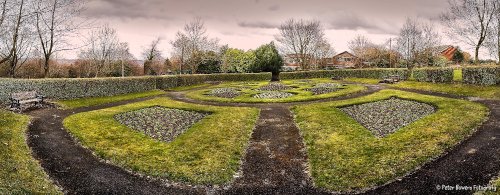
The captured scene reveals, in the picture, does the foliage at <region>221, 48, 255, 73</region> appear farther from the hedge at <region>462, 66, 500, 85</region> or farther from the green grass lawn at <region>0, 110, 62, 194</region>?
the green grass lawn at <region>0, 110, 62, 194</region>

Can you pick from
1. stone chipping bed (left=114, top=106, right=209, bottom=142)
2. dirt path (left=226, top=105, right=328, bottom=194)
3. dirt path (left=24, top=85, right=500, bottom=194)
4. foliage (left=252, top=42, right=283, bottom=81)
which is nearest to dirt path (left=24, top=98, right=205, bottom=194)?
dirt path (left=24, top=85, right=500, bottom=194)

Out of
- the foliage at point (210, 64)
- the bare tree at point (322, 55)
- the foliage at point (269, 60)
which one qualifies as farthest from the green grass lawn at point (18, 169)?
the bare tree at point (322, 55)

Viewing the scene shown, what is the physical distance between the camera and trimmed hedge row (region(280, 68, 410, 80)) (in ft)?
170

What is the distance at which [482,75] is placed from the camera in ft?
94.0

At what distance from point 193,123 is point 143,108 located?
7.40 meters

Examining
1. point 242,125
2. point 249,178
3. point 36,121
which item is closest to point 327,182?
point 249,178

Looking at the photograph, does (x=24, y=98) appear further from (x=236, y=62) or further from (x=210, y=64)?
(x=236, y=62)

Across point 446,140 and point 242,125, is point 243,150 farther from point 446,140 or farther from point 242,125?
point 446,140

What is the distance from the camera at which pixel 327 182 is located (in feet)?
36.3

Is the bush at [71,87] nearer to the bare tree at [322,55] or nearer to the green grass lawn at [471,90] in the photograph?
the green grass lawn at [471,90]

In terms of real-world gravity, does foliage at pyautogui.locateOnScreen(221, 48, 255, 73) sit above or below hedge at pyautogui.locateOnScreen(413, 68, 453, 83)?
above

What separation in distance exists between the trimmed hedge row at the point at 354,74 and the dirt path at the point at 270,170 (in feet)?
122

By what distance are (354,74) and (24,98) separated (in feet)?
181

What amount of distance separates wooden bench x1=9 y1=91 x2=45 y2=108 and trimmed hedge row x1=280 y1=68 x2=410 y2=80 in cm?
4917
